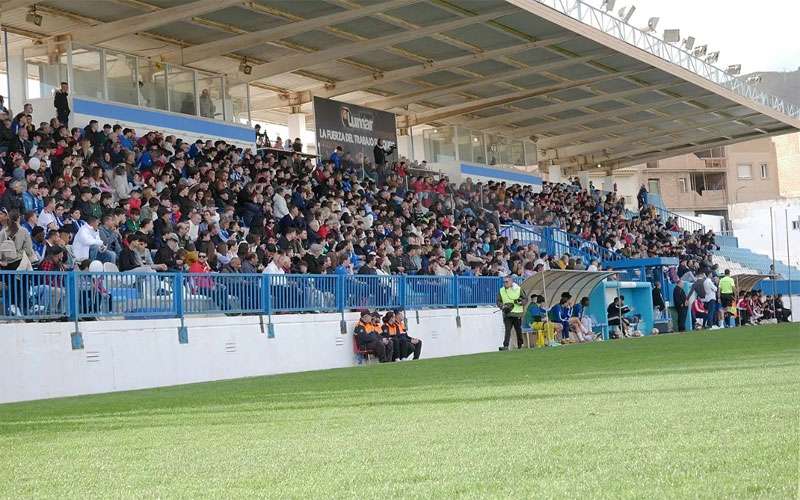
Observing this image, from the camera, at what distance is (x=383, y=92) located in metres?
43.9

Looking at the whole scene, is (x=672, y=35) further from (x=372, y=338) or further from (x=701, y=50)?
(x=372, y=338)

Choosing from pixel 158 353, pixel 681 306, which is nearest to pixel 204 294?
pixel 158 353

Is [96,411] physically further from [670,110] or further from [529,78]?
[670,110]

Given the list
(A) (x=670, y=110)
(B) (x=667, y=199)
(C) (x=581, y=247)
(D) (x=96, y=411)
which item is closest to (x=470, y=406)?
(D) (x=96, y=411)

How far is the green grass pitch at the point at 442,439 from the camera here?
542cm

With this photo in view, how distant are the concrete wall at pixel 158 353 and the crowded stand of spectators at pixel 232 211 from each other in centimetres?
106

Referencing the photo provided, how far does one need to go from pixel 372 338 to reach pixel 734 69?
105 ft

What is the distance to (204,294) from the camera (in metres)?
20.5

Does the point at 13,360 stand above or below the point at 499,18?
below

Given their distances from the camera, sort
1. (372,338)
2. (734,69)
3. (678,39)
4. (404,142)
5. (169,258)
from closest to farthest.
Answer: (169,258)
(372,338)
(678,39)
(404,142)
(734,69)

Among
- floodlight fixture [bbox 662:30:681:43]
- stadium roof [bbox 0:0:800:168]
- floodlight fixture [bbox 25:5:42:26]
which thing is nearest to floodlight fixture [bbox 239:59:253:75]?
stadium roof [bbox 0:0:800:168]

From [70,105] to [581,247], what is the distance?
20105 mm

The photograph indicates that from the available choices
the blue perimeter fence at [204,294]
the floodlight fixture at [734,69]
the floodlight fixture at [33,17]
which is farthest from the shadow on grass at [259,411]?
the floodlight fixture at [734,69]

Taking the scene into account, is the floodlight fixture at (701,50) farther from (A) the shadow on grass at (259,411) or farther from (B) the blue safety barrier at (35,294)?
(A) the shadow on grass at (259,411)
